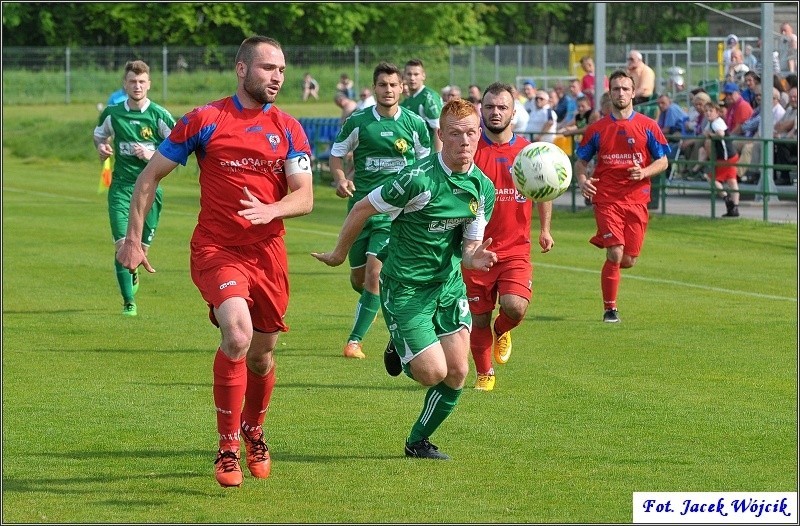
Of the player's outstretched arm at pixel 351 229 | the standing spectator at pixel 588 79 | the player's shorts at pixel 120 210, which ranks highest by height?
the standing spectator at pixel 588 79

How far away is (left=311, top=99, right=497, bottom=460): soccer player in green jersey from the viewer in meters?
8.00

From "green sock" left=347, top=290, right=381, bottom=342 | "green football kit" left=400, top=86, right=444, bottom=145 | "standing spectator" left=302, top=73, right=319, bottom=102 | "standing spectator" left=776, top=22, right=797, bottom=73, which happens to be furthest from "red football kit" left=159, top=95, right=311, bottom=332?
"standing spectator" left=302, top=73, right=319, bottom=102

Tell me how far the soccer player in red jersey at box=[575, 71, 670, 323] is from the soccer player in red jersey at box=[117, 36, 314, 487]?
6.61 meters

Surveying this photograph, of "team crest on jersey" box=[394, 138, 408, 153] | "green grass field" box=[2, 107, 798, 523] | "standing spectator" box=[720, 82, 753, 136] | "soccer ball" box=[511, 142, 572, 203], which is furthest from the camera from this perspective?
"standing spectator" box=[720, 82, 753, 136]

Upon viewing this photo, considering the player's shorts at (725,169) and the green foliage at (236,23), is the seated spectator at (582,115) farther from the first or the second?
the green foliage at (236,23)

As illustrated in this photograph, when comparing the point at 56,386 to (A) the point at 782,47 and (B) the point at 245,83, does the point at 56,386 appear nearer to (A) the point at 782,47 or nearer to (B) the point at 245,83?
(B) the point at 245,83

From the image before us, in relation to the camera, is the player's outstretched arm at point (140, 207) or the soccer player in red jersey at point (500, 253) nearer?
the player's outstretched arm at point (140, 207)

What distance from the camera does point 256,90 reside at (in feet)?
25.5

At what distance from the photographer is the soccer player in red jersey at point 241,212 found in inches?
299

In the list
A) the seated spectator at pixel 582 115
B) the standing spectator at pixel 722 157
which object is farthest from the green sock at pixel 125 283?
the seated spectator at pixel 582 115

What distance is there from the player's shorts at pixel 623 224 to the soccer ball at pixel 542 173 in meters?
5.05

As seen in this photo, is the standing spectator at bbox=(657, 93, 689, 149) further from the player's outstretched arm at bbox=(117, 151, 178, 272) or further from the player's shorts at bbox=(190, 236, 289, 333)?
the player's outstretched arm at bbox=(117, 151, 178, 272)

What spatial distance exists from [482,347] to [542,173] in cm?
199

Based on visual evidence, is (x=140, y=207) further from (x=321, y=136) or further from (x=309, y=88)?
(x=309, y=88)
